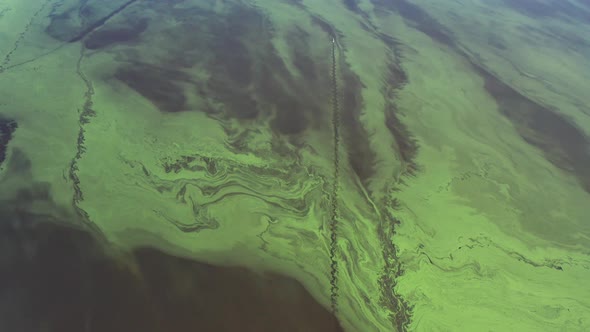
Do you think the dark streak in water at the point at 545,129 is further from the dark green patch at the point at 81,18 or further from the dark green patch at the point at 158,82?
the dark green patch at the point at 81,18

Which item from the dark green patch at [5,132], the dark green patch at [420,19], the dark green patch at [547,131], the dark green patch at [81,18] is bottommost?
the dark green patch at [5,132]

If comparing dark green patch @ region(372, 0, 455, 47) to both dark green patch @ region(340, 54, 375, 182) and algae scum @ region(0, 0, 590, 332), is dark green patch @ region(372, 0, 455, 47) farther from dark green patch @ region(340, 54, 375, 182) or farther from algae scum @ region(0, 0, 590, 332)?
dark green patch @ region(340, 54, 375, 182)

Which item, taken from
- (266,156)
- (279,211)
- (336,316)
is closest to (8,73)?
(266,156)

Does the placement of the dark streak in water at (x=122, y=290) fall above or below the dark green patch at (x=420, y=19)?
below

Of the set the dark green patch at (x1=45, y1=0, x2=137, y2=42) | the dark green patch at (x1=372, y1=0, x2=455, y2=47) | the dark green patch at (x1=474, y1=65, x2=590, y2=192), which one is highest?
the dark green patch at (x1=372, y1=0, x2=455, y2=47)

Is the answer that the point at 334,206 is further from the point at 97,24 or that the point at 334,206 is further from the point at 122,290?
the point at 97,24

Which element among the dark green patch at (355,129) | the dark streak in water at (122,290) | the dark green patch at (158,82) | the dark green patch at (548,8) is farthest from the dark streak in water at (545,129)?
the dark green patch at (158,82)

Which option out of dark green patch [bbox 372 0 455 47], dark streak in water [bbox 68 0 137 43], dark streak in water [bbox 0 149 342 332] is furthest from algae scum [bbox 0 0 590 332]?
dark green patch [bbox 372 0 455 47]

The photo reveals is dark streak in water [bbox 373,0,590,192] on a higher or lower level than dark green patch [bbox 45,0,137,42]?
higher

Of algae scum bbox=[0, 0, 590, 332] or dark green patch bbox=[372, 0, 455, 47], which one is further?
dark green patch bbox=[372, 0, 455, 47]
